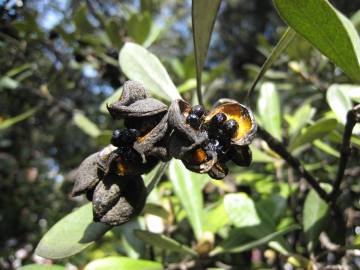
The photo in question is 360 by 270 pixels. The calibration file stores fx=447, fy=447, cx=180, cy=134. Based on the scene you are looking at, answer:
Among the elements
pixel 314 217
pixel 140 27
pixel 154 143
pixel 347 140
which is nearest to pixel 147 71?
pixel 154 143

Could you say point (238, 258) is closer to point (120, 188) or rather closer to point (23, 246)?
point (120, 188)

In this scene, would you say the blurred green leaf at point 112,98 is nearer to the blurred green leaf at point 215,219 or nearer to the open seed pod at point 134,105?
the open seed pod at point 134,105

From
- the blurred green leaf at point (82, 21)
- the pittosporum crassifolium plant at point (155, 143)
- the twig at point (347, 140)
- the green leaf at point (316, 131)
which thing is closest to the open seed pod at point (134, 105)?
the pittosporum crassifolium plant at point (155, 143)

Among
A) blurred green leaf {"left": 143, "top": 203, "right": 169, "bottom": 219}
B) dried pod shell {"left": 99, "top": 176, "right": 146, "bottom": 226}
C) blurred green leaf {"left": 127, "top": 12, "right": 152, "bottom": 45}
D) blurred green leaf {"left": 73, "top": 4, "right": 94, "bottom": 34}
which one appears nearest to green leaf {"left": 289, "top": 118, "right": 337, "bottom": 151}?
blurred green leaf {"left": 143, "top": 203, "right": 169, "bottom": 219}

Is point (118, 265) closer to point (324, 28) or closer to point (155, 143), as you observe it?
point (155, 143)

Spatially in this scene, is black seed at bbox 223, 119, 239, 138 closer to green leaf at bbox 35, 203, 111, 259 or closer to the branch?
the branch
